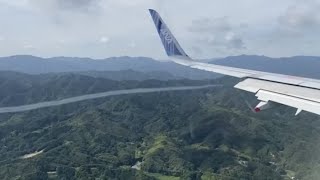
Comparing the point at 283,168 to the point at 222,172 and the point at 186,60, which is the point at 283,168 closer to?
the point at 222,172

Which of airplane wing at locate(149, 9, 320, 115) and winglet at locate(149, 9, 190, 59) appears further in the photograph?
winglet at locate(149, 9, 190, 59)

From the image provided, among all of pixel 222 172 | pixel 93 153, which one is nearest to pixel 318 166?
pixel 222 172

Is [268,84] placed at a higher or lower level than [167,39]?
lower

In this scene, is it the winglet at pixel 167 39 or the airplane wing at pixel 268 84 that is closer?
the airplane wing at pixel 268 84

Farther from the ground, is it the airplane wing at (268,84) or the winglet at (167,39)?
the winglet at (167,39)

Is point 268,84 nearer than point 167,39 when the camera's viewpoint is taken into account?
Yes

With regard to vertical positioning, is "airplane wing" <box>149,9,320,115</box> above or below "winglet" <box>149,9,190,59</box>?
below
